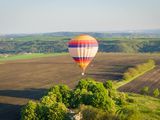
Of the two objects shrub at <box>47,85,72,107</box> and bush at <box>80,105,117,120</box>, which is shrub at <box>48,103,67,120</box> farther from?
shrub at <box>47,85,72,107</box>

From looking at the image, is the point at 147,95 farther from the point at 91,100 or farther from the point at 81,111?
the point at 81,111

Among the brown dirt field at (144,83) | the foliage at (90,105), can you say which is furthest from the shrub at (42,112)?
the brown dirt field at (144,83)

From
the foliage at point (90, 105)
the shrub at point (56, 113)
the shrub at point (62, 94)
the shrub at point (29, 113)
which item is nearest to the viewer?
the foliage at point (90, 105)

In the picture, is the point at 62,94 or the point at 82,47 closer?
the point at 62,94

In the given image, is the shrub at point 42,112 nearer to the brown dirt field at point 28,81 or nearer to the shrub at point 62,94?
the shrub at point 62,94

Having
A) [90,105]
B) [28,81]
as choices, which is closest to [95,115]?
[90,105]

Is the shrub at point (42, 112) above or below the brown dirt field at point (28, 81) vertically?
above

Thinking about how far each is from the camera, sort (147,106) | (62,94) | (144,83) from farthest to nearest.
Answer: (144,83)
(147,106)
(62,94)

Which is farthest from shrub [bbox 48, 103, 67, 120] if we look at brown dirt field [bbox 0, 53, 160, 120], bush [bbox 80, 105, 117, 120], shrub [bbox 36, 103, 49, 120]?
brown dirt field [bbox 0, 53, 160, 120]

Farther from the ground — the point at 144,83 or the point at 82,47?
the point at 82,47

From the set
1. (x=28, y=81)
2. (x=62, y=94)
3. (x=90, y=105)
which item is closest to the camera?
(x=90, y=105)

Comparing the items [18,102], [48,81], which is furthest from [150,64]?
[18,102]

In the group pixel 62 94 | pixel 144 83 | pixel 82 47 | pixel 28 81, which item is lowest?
pixel 28 81

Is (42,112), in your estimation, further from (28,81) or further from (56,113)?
(28,81)
